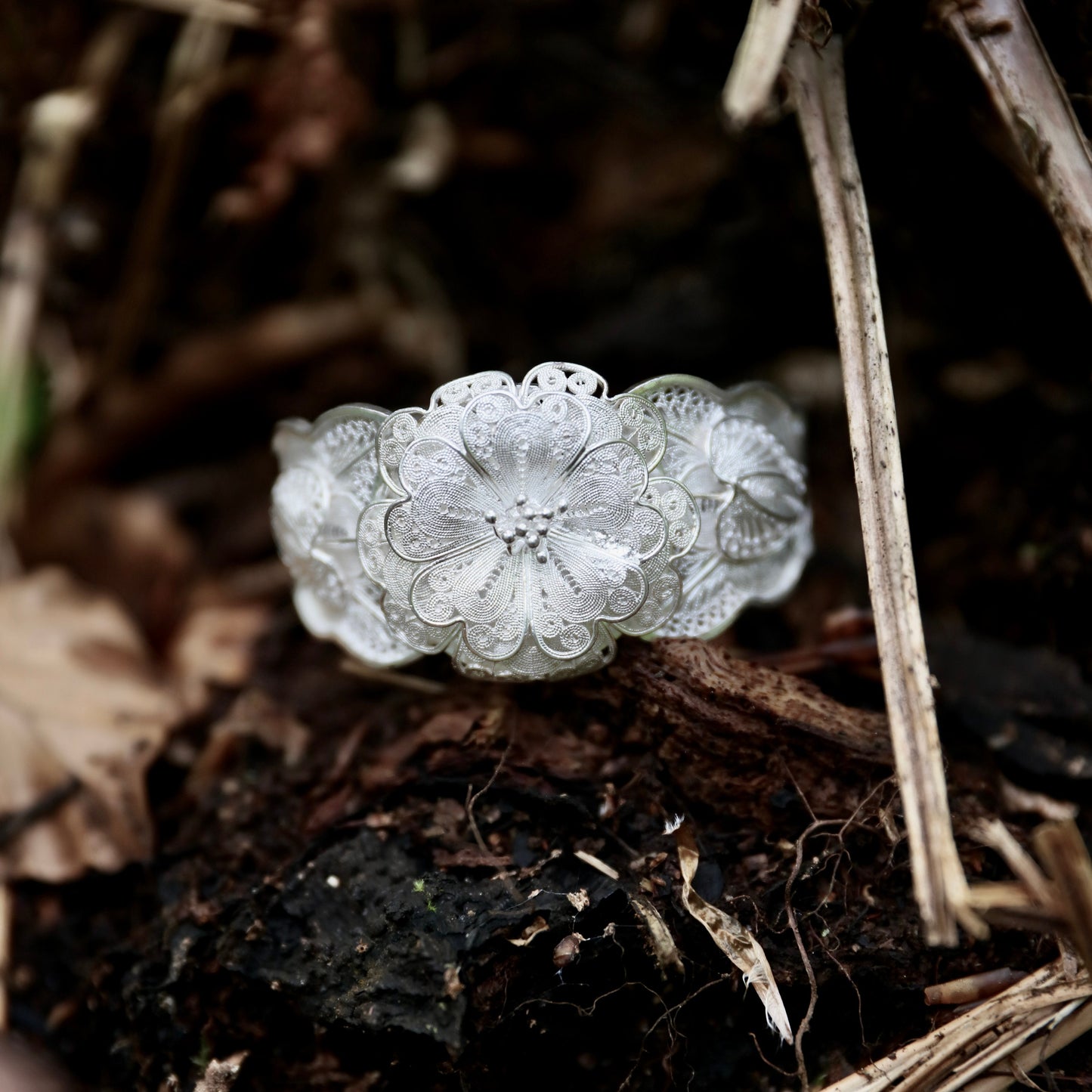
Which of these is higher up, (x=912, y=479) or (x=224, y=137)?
(x=224, y=137)

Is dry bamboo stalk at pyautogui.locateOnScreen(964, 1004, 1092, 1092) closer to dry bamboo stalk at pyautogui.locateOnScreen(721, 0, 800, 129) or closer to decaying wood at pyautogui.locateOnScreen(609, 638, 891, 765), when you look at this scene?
decaying wood at pyautogui.locateOnScreen(609, 638, 891, 765)

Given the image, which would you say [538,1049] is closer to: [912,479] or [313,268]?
[912,479]

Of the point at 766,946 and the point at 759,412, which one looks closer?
the point at 766,946

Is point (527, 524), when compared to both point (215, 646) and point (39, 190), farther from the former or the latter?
point (39, 190)

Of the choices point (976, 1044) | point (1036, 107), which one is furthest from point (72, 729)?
point (1036, 107)

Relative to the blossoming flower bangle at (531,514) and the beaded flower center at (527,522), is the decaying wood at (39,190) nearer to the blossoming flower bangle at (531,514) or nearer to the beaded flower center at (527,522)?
the blossoming flower bangle at (531,514)

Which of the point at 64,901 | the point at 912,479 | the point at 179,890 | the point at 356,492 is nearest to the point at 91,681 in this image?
the point at 64,901

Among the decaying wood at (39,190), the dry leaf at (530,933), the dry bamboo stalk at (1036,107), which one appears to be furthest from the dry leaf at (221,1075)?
the dry bamboo stalk at (1036,107)
